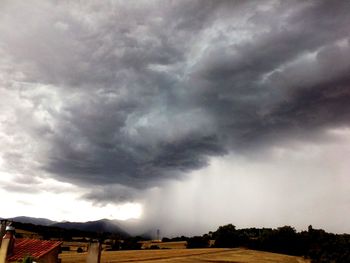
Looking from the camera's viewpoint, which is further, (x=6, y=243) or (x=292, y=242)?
(x=292, y=242)

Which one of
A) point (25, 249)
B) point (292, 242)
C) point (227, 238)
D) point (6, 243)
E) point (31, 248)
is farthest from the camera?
point (227, 238)

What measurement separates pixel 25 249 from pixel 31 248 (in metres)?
0.87

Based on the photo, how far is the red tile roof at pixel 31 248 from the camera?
114ft

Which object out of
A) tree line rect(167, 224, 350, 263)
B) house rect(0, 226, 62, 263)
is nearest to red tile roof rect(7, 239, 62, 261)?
house rect(0, 226, 62, 263)

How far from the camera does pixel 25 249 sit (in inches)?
1428

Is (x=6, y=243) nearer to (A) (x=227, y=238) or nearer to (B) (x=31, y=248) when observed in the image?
(B) (x=31, y=248)

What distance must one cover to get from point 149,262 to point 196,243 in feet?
195

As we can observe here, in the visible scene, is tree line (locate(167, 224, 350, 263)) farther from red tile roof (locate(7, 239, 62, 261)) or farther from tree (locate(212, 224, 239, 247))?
red tile roof (locate(7, 239, 62, 261))

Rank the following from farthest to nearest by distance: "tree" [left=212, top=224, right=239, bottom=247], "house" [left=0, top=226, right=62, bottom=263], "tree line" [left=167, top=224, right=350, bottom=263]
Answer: "tree" [left=212, top=224, right=239, bottom=247] → "tree line" [left=167, top=224, right=350, bottom=263] → "house" [left=0, top=226, right=62, bottom=263]

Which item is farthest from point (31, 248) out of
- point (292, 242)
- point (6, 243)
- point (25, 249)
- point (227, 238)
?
point (227, 238)

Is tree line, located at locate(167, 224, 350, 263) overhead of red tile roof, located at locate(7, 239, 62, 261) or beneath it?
overhead

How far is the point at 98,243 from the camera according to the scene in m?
27.7

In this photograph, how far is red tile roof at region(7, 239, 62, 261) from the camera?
34781mm

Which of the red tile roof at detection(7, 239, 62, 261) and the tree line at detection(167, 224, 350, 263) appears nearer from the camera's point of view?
the red tile roof at detection(7, 239, 62, 261)
